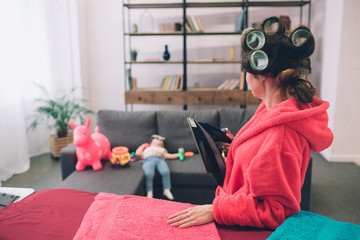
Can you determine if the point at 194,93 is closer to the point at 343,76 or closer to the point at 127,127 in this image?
the point at 127,127

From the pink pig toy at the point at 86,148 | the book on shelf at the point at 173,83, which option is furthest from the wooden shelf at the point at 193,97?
the pink pig toy at the point at 86,148

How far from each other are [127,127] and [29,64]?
61.0 inches

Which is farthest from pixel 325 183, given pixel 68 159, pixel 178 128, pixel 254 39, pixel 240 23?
pixel 254 39

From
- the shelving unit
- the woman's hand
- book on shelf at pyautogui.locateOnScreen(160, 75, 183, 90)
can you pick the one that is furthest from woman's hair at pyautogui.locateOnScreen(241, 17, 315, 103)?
book on shelf at pyautogui.locateOnScreen(160, 75, 183, 90)

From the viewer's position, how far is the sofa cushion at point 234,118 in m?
2.55

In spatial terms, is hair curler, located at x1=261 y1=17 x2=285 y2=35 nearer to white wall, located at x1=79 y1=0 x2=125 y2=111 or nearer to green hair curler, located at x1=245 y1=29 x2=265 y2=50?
green hair curler, located at x1=245 y1=29 x2=265 y2=50

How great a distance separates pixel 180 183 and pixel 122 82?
2.65 m

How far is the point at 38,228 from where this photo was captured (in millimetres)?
789

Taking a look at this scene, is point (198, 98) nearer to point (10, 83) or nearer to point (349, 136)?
point (349, 136)

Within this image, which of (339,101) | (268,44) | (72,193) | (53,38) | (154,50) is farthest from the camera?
(154,50)

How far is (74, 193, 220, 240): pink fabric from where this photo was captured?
2.44 feet

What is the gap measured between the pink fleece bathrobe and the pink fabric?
98 millimetres

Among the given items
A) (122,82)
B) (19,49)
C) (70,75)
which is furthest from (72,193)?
(122,82)

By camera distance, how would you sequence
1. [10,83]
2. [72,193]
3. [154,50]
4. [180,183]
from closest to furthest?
[72,193] < [180,183] < [10,83] < [154,50]
